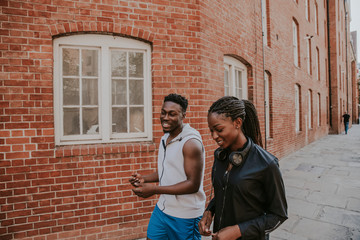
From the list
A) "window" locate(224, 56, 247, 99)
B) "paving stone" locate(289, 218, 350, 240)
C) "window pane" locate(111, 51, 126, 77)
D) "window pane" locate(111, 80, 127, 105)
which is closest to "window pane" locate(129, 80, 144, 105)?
"window pane" locate(111, 80, 127, 105)

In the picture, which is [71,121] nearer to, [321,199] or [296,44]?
[321,199]

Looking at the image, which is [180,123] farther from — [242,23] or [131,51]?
[242,23]

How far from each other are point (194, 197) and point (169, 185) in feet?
0.81

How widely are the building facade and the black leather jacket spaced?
2.53m

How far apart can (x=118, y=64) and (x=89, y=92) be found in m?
0.65

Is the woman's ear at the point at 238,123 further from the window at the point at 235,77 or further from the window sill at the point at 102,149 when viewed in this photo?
the window at the point at 235,77

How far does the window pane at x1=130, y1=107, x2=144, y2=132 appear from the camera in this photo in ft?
13.3

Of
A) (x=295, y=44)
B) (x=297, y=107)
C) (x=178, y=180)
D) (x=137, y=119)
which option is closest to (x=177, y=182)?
(x=178, y=180)

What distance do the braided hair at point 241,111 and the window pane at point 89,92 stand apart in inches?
105

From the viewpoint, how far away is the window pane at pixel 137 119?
4.06 m

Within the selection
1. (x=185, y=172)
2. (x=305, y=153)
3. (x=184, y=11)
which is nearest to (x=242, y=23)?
(x=184, y=11)

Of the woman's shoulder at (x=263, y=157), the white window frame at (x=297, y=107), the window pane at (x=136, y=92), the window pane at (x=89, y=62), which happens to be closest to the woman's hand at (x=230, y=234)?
the woman's shoulder at (x=263, y=157)

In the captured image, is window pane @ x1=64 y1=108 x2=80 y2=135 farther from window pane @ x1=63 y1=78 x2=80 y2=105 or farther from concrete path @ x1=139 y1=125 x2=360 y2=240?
concrete path @ x1=139 y1=125 x2=360 y2=240

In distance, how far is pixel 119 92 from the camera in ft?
13.1
